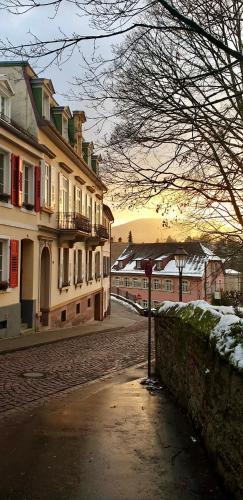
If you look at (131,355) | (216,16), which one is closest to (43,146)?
(131,355)

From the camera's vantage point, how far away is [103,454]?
18.2 feet

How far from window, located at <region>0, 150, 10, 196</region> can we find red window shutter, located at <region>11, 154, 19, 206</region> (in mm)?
184

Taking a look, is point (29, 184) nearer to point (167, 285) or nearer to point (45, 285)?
point (45, 285)

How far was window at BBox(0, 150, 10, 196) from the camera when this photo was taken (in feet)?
55.2

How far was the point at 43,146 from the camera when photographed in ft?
64.2

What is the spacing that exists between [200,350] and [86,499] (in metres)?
2.17

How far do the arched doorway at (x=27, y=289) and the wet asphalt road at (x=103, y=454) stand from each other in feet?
37.0

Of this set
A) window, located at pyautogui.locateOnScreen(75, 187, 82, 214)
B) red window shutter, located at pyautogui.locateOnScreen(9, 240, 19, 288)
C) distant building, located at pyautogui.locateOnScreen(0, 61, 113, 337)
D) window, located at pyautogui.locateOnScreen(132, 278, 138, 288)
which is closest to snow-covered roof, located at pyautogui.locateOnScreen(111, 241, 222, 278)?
window, located at pyautogui.locateOnScreen(132, 278, 138, 288)

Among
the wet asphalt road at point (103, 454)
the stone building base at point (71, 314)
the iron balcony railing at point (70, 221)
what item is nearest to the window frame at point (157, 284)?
the stone building base at point (71, 314)

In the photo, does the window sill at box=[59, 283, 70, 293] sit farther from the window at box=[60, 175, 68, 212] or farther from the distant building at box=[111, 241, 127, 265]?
the distant building at box=[111, 241, 127, 265]

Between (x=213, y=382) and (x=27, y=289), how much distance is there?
594 inches

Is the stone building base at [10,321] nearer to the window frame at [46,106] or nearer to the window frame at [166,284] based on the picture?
the window frame at [46,106]

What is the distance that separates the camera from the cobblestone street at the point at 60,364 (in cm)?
927

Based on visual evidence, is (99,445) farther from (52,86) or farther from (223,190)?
(52,86)
